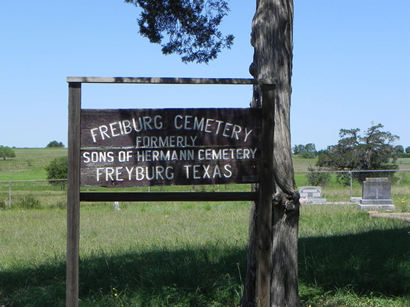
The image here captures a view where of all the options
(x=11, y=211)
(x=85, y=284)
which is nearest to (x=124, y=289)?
(x=85, y=284)

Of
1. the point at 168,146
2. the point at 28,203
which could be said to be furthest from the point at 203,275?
the point at 28,203

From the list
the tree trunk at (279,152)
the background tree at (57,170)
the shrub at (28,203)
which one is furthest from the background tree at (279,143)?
the background tree at (57,170)

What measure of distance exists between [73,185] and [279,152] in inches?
81.1

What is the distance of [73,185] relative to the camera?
4.75m

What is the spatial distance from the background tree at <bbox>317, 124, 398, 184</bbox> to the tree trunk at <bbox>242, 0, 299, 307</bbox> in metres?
36.6

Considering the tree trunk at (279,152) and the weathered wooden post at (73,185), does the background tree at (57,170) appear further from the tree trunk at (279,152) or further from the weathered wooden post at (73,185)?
the weathered wooden post at (73,185)

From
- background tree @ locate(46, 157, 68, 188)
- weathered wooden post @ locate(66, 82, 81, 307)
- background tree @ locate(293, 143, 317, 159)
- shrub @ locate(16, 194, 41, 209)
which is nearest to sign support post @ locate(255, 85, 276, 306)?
weathered wooden post @ locate(66, 82, 81, 307)

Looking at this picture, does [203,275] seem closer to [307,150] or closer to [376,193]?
[376,193]

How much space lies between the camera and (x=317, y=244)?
28.3ft

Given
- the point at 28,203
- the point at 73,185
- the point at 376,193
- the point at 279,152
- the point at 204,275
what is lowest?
the point at 28,203

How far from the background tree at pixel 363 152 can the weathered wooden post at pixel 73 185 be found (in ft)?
125

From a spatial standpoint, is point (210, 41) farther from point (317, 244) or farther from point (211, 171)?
point (211, 171)

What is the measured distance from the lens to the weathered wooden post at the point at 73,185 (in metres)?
4.72

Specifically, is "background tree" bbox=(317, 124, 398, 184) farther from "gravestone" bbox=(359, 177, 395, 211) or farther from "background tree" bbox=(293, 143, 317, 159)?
"background tree" bbox=(293, 143, 317, 159)
